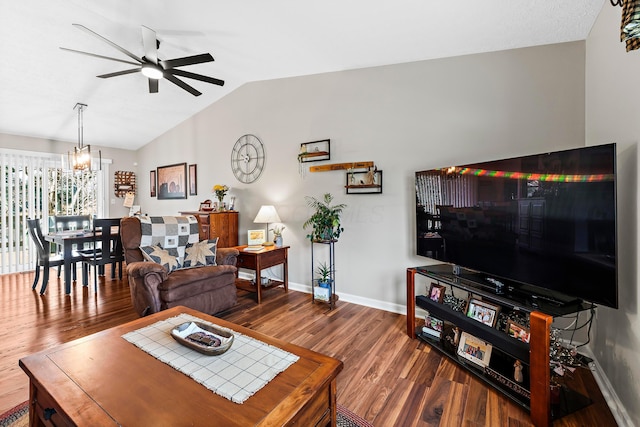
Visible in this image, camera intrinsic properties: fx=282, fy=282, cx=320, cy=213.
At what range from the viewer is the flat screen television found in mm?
1479

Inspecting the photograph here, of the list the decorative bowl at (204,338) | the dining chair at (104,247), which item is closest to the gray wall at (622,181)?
the decorative bowl at (204,338)

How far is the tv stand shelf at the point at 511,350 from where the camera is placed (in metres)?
1.52

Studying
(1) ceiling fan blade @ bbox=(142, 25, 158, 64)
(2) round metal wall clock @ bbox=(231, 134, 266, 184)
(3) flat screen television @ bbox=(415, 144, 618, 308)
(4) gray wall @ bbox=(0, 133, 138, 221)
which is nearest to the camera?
(3) flat screen television @ bbox=(415, 144, 618, 308)

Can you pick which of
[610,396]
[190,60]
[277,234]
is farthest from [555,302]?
[190,60]

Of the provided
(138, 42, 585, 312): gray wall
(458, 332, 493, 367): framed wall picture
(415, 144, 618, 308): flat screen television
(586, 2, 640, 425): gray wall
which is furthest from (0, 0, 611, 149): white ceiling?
(458, 332, 493, 367): framed wall picture

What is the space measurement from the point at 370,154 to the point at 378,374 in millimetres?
2214

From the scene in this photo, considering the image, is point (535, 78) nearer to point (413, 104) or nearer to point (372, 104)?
point (413, 104)

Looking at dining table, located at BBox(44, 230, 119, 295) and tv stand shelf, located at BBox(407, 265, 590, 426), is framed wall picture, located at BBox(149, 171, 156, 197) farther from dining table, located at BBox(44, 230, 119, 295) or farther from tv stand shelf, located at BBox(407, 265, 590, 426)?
tv stand shelf, located at BBox(407, 265, 590, 426)

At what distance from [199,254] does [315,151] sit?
1865 millimetres

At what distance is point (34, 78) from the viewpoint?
3404 millimetres

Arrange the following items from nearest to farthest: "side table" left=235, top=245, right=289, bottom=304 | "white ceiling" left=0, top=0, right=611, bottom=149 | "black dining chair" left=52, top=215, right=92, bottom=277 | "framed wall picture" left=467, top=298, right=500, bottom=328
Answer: "framed wall picture" left=467, top=298, right=500, bottom=328 → "white ceiling" left=0, top=0, right=611, bottom=149 → "side table" left=235, top=245, right=289, bottom=304 → "black dining chair" left=52, top=215, right=92, bottom=277

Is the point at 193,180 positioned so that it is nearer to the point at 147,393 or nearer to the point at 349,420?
the point at 147,393

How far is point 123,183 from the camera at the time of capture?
20.1 feet

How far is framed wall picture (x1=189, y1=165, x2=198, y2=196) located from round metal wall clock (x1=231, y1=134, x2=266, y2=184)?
3.17 ft
